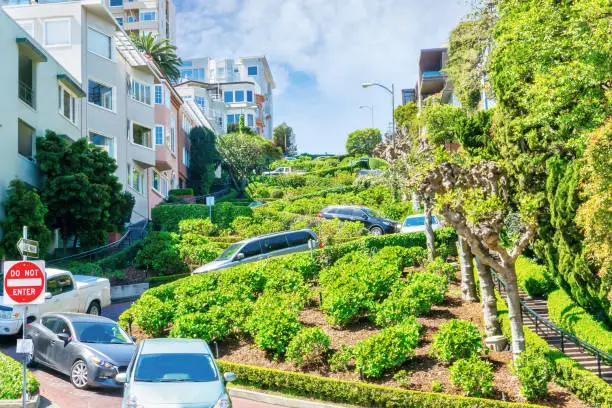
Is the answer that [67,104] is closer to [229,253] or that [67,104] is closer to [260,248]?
[229,253]

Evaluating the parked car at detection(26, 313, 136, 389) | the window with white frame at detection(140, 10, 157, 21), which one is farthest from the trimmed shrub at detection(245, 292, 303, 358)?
the window with white frame at detection(140, 10, 157, 21)

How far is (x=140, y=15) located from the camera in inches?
3521

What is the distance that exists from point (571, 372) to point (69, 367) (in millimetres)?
10040

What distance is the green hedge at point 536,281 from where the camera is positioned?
20.0 meters

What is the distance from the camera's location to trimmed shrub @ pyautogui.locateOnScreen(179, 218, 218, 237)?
33.3 meters

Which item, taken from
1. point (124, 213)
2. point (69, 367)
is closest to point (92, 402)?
point (69, 367)

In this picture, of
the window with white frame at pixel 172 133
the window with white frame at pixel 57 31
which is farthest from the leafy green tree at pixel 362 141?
the window with white frame at pixel 57 31

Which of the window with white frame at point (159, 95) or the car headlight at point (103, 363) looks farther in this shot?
the window with white frame at point (159, 95)

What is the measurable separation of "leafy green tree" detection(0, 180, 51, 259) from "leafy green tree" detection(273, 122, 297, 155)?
9361 centimetres

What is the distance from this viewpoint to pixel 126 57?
1494 inches

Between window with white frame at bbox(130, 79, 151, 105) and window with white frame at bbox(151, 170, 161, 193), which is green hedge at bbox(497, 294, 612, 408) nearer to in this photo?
window with white frame at bbox(130, 79, 151, 105)

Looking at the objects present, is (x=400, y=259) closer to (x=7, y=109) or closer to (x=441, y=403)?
(x=441, y=403)

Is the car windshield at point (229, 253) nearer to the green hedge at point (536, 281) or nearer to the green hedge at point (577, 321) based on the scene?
the green hedge at point (536, 281)

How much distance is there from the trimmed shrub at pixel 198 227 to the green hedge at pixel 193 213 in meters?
2.76
